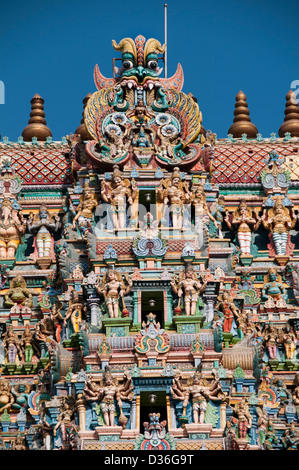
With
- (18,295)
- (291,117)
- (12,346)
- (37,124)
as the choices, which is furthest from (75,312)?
(291,117)

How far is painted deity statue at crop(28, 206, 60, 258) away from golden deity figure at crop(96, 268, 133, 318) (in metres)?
4.25

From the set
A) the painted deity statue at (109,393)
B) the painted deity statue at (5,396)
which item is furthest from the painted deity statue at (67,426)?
the painted deity statue at (5,396)

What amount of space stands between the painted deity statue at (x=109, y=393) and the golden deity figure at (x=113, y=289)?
7.77ft

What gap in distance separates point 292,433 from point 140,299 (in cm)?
554

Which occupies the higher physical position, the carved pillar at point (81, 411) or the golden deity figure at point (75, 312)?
the golden deity figure at point (75, 312)

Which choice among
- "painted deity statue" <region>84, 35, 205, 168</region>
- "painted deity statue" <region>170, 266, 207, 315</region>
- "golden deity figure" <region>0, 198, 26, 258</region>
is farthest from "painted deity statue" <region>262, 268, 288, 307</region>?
"golden deity figure" <region>0, 198, 26, 258</region>

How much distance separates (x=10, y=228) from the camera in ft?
172

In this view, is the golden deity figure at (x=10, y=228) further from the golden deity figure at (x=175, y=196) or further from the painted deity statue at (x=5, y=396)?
the painted deity statue at (x=5, y=396)

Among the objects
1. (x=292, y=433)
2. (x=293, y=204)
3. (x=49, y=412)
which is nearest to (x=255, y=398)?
(x=292, y=433)

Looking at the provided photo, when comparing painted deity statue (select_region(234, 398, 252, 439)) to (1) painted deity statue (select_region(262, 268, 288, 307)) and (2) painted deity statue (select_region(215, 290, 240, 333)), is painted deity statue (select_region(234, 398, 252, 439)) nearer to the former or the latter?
(2) painted deity statue (select_region(215, 290, 240, 333))

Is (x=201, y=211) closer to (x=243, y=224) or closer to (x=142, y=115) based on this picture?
(x=243, y=224)

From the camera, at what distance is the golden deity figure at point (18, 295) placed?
50281mm

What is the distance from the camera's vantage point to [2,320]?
49906mm

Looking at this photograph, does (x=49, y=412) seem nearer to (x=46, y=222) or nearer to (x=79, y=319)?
(x=79, y=319)
